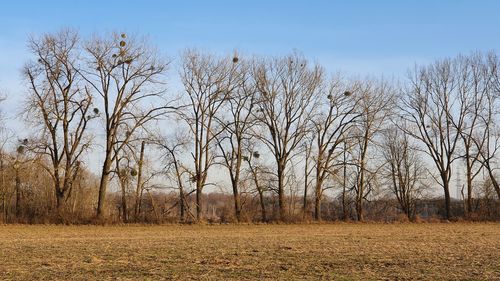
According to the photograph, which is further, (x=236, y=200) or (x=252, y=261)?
(x=236, y=200)

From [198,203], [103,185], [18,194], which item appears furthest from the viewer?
[18,194]

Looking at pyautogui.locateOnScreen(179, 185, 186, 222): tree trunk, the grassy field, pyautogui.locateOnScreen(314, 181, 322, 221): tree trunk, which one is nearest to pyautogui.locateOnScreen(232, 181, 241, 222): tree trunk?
pyautogui.locateOnScreen(179, 185, 186, 222): tree trunk

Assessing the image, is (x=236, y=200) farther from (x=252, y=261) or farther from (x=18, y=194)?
(x=252, y=261)

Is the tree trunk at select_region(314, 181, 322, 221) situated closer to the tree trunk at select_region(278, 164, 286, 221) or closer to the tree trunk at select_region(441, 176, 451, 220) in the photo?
the tree trunk at select_region(278, 164, 286, 221)

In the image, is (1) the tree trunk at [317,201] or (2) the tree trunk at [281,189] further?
(1) the tree trunk at [317,201]

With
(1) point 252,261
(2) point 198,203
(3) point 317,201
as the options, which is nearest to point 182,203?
(2) point 198,203

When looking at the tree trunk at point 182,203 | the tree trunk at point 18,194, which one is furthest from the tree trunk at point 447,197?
the tree trunk at point 18,194

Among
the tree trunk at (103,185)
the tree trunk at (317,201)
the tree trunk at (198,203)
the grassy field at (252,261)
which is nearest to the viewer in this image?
the grassy field at (252,261)

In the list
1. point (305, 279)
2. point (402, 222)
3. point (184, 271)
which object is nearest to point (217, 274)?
point (184, 271)

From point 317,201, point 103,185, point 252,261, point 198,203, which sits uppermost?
point 103,185

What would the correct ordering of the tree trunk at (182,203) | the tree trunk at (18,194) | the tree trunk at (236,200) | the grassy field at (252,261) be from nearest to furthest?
the grassy field at (252,261) < the tree trunk at (182,203) < the tree trunk at (18,194) < the tree trunk at (236,200)

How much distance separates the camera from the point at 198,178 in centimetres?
3616

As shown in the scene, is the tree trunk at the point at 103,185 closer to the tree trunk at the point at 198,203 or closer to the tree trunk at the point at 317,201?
the tree trunk at the point at 198,203

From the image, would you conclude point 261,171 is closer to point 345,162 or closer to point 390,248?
point 345,162
